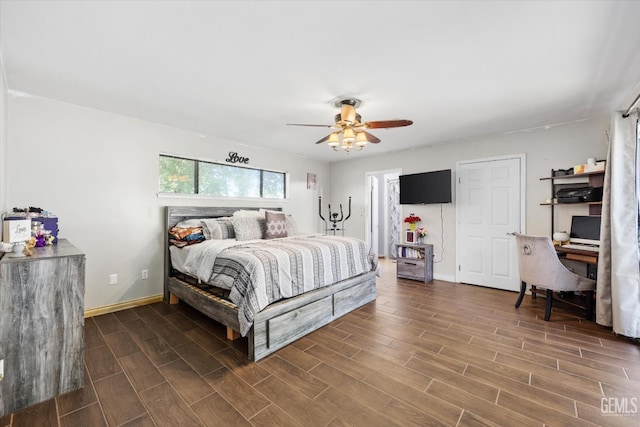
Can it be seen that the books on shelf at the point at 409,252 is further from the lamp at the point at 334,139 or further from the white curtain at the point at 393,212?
the lamp at the point at 334,139

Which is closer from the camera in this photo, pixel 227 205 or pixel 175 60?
pixel 175 60

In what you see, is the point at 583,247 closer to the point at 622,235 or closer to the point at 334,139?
the point at 622,235

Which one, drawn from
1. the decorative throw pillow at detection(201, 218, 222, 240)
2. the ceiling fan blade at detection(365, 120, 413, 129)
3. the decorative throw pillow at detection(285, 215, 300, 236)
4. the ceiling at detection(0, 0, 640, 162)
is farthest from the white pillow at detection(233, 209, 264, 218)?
the ceiling fan blade at detection(365, 120, 413, 129)

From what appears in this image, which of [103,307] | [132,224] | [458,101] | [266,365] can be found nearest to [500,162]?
[458,101]

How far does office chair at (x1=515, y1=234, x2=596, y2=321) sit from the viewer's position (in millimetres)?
2893

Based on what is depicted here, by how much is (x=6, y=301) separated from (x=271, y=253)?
1703 mm

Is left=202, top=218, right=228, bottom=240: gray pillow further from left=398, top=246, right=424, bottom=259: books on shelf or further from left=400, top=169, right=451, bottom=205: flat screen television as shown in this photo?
left=400, top=169, right=451, bottom=205: flat screen television

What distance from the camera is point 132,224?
11.3 feet

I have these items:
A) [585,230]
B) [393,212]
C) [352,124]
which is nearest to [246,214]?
[352,124]

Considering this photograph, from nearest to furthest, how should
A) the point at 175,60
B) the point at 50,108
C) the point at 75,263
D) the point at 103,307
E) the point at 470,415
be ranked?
the point at 470,415 < the point at 75,263 < the point at 175,60 < the point at 50,108 < the point at 103,307

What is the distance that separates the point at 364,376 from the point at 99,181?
11.6 ft

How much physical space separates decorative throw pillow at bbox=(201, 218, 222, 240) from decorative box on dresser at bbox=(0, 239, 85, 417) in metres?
1.62

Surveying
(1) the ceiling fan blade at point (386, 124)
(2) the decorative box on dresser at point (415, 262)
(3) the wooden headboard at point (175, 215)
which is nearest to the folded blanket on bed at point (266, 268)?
(3) the wooden headboard at point (175, 215)

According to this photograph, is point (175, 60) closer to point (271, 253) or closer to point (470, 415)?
point (271, 253)
